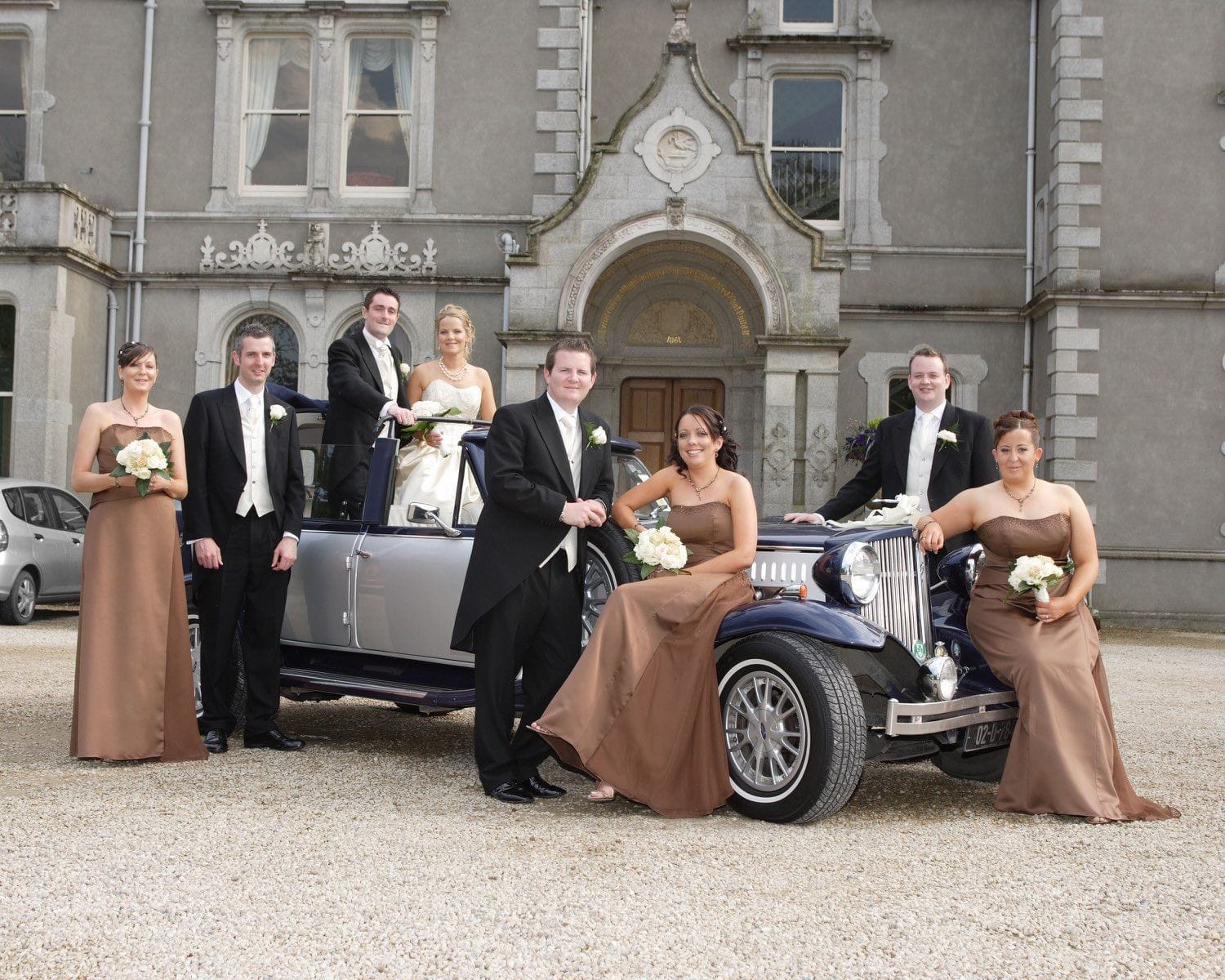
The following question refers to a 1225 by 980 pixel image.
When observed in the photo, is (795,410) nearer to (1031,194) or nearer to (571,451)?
(1031,194)

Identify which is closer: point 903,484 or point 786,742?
point 786,742

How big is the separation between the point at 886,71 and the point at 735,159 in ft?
14.5

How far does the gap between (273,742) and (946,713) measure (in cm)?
369

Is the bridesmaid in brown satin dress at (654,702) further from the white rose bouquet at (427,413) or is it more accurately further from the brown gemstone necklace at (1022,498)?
the white rose bouquet at (427,413)

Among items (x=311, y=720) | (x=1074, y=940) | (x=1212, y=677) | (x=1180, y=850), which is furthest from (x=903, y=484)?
(x=1212, y=677)

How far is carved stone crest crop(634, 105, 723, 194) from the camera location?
50.4 feet

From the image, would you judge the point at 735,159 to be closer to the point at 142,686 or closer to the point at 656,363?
the point at 656,363

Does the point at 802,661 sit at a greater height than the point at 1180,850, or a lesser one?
greater

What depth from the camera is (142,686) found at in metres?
6.46

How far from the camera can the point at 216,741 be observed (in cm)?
685

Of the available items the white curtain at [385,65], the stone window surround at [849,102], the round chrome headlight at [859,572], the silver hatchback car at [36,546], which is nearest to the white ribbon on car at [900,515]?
the round chrome headlight at [859,572]

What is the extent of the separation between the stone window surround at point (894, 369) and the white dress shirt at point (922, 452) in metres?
11.1

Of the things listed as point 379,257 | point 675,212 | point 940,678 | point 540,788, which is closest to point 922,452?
point 940,678

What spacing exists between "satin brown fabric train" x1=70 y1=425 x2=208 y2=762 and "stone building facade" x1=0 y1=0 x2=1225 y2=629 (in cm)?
991
